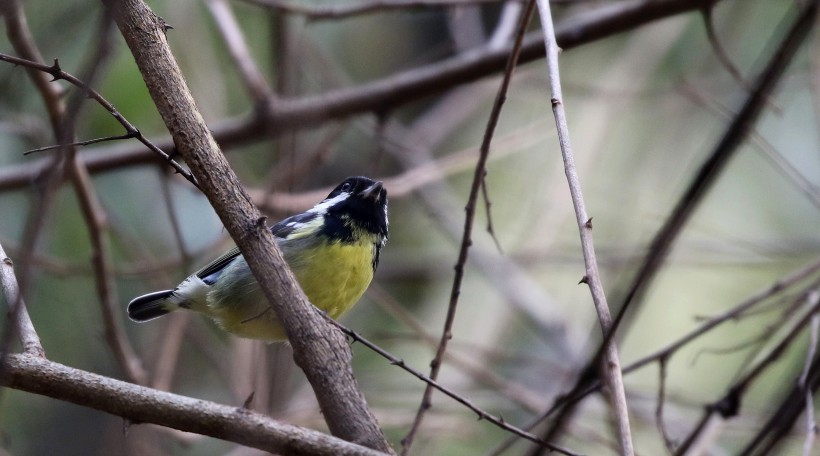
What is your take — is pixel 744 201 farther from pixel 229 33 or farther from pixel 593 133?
pixel 229 33

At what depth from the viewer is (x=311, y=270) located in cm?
364

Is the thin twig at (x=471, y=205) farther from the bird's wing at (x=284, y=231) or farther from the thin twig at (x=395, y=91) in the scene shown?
the thin twig at (x=395, y=91)

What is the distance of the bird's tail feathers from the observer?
13.1ft

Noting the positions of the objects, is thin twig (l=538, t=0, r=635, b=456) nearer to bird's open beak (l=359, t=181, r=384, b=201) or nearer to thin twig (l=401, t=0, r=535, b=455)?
thin twig (l=401, t=0, r=535, b=455)

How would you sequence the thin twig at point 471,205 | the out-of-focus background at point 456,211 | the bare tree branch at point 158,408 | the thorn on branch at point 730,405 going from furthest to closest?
the out-of-focus background at point 456,211
the thorn on branch at point 730,405
the thin twig at point 471,205
the bare tree branch at point 158,408

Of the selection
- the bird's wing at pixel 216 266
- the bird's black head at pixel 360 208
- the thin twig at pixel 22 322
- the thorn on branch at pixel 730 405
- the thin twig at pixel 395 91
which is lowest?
the thin twig at pixel 22 322

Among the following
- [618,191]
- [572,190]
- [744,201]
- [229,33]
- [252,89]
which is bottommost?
[572,190]

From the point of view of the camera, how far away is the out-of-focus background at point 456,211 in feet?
15.6

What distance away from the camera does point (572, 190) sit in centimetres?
193

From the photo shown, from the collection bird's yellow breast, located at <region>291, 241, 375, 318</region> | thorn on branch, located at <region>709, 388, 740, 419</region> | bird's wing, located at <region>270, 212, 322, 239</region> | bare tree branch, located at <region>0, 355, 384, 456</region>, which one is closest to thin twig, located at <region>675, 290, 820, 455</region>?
thorn on branch, located at <region>709, 388, 740, 419</region>

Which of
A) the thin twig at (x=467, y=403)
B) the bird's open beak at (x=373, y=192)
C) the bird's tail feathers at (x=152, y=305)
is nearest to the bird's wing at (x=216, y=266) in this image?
the bird's tail feathers at (x=152, y=305)

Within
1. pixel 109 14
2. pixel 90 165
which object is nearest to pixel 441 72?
pixel 90 165

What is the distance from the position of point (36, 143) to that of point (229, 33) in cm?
119

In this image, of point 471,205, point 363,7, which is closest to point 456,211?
point 363,7
